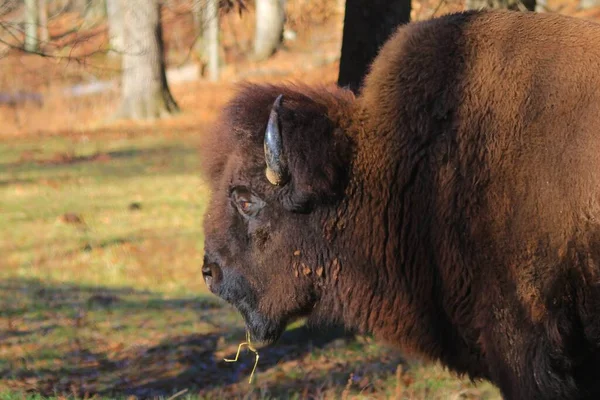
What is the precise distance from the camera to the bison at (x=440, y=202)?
13.3 feet

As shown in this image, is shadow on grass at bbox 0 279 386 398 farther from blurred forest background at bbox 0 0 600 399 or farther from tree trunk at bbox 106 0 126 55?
tree trunk at bbox 106 0 126 55

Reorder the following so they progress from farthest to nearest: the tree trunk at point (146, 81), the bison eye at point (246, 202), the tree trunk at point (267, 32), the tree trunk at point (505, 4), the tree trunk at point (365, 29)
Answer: the tree trunk at point (267, 32) < the tree trunk at point (146, 81) < the tree trunk at point (505, 4) < the tree trunk at point (365, 29) < the bison eye at point (246, 202)

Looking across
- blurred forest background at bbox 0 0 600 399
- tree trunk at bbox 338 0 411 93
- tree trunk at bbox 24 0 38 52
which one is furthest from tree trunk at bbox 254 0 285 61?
tree trunk at bbox 338 0 411 93

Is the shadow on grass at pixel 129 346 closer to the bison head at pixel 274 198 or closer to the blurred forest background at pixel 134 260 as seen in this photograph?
the blurred forest background at pixel 134 260

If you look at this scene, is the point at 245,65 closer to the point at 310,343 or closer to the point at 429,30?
the point at 310,343

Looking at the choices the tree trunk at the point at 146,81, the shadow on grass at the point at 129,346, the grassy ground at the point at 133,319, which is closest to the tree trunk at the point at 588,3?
the tree trunk at the point at 146,81

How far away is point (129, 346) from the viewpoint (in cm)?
931

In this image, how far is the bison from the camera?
159 inches

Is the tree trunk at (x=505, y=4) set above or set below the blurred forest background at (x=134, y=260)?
above

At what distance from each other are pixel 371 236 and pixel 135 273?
8565 mm

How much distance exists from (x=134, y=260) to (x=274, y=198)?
345 inches

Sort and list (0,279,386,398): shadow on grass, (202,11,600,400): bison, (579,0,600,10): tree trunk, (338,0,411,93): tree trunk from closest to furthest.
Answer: (202,11,600,400): bison
(338,0,411,93): tree trunk
(0,279,386,398): shadow on grass
(579,0,600,10): tree trunk

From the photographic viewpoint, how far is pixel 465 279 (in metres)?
4.28

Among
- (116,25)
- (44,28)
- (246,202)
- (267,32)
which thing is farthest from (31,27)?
(116,25)
